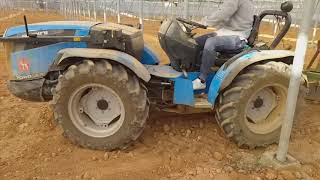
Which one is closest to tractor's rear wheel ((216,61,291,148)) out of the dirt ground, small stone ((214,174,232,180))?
the dirt ground

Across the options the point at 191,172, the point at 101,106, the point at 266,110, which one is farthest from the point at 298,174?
the point at 101,106

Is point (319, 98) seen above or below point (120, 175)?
above

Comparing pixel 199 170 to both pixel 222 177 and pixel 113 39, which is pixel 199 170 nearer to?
pixel 222 177

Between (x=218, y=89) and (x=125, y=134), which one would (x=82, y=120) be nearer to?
(x=125, y=134)

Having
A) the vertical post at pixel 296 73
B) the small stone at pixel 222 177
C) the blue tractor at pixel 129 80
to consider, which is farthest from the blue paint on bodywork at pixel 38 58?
the vertical post at pixel 296 73

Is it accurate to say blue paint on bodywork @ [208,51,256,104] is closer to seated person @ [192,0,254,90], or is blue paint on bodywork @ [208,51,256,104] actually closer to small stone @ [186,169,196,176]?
seated person @ [192,0,254,90]

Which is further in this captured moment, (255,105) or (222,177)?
(255,105)

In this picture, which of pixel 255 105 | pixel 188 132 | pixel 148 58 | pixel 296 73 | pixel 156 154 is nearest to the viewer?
pixel 296 73

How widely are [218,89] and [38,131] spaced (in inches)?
98.9

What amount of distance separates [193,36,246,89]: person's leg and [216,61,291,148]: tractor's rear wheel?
368 millimetres

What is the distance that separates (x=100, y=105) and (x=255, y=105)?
195cm

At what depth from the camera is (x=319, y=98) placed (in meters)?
5.86

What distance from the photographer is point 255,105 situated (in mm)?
4777

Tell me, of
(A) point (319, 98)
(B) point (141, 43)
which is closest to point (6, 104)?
(B) point (141, 43)
